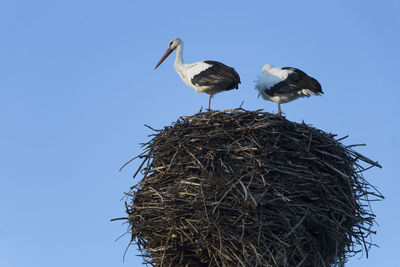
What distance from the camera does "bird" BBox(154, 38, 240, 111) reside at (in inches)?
392

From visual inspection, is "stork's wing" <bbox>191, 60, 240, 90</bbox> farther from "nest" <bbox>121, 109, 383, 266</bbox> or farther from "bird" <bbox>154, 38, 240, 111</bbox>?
"nest" <bbox>121, 109, 383, 266</bbox>

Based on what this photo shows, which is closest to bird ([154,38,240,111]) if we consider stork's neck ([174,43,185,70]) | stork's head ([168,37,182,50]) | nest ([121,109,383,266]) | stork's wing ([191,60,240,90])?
stork's wing ([191,60,240,90])

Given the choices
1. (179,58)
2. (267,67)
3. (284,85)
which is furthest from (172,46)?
(284,85)

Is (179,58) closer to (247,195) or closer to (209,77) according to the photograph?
(209,77)

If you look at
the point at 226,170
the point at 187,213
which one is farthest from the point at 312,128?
the point at 187,213

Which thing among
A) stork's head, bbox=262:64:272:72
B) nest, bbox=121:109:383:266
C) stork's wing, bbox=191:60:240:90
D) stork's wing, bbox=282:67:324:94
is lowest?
nest, bbox=121:109:383:266

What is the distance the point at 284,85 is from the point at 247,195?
11.9 feet

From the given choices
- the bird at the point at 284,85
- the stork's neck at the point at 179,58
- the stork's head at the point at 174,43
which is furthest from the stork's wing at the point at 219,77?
the stork's head at the point at 174,43

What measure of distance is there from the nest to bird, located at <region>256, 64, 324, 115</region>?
1.96 metres

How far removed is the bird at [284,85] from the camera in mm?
9828

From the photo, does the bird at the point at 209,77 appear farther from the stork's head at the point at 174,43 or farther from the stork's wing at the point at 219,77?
the stork's head at the point at 174,43

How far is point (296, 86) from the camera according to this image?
9914mm

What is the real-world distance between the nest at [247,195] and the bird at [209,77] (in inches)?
80.7

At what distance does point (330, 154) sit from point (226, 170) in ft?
4.62
